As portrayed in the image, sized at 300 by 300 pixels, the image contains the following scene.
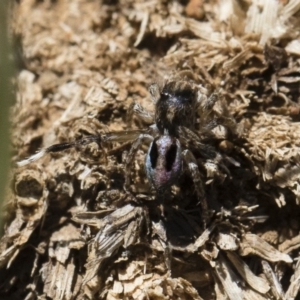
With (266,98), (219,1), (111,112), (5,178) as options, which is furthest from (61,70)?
(5,178)

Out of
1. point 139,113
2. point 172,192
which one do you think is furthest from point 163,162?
point 139,113

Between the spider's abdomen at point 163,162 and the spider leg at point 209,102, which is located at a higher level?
the spider leg at point 209,102

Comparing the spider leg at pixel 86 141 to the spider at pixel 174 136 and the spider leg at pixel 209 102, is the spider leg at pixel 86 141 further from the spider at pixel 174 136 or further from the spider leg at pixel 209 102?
the spider leg at pixel 209 102

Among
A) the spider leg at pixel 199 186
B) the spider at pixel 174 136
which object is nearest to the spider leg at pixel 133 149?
the spider at pixel 174 136

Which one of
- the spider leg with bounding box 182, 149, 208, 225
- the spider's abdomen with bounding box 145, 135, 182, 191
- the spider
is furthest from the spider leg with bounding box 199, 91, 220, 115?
the spider leg with bounding box 182, 149, 208, 225

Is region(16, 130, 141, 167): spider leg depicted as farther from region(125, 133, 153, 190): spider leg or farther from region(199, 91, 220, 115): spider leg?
region(199, 91, 220, 115): spider leg

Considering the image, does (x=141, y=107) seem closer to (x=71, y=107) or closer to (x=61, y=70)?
(x=71, y=107)

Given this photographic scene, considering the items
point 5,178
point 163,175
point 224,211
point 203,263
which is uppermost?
point 5,178

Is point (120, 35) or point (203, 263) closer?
point (203, 263)
